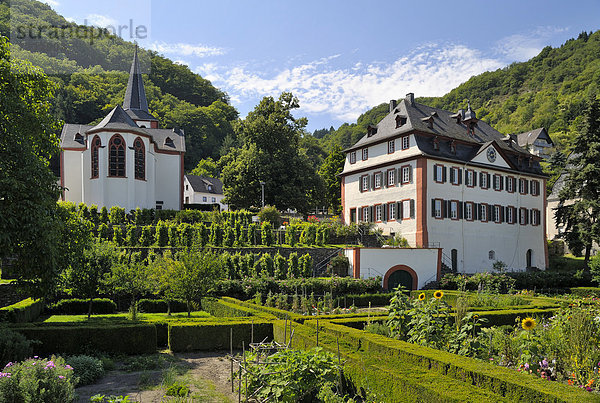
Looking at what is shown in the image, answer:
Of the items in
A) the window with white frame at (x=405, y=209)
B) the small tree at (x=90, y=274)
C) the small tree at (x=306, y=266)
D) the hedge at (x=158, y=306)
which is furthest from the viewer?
the window with white frame at (x=405, y=209)

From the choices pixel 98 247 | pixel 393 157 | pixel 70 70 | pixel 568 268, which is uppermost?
pixel 70 70

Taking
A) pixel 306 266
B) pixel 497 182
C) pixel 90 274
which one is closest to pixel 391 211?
pixel 497 182

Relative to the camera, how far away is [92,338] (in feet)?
50.9

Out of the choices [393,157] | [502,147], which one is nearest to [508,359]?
[393,157]

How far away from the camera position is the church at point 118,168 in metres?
45.0

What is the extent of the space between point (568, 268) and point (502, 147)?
13.2 m

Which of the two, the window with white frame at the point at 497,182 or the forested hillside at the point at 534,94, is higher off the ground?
the forested hillside at the point at 534,94

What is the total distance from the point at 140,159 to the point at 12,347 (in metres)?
36.0

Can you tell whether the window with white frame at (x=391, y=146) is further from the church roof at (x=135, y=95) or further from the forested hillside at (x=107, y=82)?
the forested hillside at (x=107, y=82)

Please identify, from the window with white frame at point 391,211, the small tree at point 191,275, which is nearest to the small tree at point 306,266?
the window with white frame at point 391,211

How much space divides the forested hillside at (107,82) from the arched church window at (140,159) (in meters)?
31.1

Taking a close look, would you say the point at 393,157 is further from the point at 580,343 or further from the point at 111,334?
the point at 580,343

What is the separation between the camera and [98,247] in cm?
2431

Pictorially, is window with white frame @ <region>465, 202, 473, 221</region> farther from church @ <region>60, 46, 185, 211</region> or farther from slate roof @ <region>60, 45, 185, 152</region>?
slate roof @ <region>60, 45, 185, 152</region>
